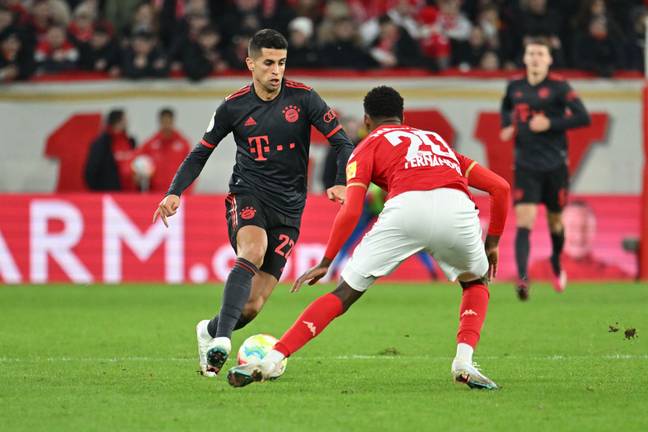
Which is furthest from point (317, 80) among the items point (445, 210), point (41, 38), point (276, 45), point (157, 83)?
point (445, 210)

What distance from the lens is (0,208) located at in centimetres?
1702

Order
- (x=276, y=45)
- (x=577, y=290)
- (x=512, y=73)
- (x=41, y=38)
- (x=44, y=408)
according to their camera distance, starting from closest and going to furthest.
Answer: (x=44, y=408), (x=276, y=45), (x=577, y=290), (x=512, y=73), (x=41, y=38)

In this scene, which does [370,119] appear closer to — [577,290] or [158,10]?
[577,290]

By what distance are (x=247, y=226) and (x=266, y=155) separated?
0.49m

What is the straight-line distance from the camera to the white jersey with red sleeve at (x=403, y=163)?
23.6 ft

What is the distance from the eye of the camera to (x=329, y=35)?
1922cm

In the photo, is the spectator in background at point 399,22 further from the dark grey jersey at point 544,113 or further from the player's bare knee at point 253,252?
the player's bare knee at point 253,252

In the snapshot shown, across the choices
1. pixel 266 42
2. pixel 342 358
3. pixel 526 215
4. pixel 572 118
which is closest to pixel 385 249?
pixel 266 42

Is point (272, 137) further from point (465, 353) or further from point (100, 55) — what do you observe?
point (100, 55)

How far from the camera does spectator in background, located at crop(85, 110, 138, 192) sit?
1806cm

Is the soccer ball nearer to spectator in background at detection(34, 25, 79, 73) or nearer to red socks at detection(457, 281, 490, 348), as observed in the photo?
red socks at detection(457, 281, 490, 348)

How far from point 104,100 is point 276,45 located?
36.0ft

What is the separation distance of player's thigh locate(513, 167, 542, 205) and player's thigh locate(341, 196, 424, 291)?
6771 millimetres

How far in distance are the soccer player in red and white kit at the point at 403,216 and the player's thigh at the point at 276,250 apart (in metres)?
1.19
